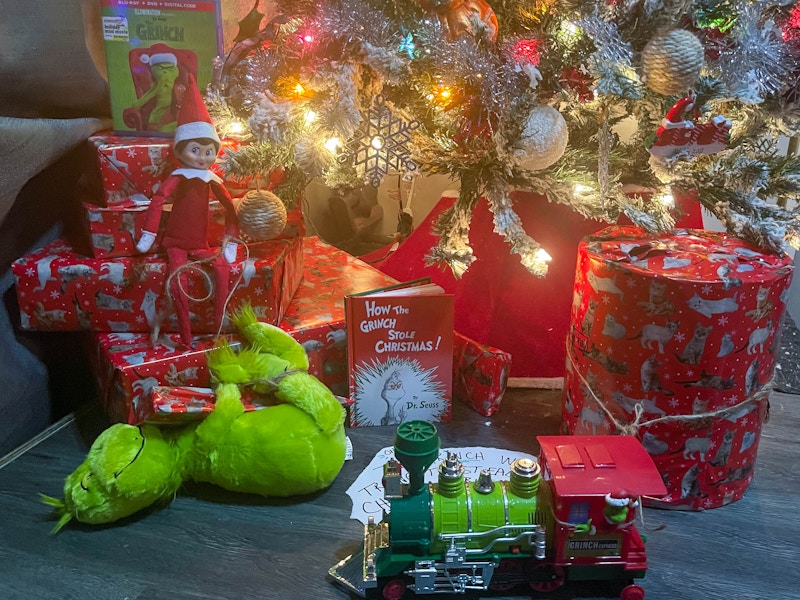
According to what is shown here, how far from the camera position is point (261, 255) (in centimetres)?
95

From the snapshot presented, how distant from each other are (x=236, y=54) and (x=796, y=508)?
0.95 m

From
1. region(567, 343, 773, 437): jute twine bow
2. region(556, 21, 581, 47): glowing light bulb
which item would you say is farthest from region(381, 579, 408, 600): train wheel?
region(556, 21, 581, 47): glowing light bulb

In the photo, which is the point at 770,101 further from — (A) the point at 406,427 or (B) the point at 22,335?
(B) the point at 22,335

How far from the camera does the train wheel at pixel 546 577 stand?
69 cm

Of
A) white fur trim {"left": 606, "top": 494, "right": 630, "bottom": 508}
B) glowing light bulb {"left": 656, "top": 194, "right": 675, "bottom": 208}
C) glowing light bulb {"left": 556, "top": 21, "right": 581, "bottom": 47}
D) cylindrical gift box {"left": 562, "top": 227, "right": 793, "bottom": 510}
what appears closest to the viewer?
white fur trim {"left": 606, "top": 494, "right": 630, "bottom": 508}

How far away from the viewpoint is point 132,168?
90 cm

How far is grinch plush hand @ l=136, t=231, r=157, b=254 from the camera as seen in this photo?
2.96 ft

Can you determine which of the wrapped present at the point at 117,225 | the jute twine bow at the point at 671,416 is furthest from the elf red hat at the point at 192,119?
the jute twine bow at the point at 671,416

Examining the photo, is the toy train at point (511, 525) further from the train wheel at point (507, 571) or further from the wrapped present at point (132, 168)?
the wrapped present at point (132, 168)

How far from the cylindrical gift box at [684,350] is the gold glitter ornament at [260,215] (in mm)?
422

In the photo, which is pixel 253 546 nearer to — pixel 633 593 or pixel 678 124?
pixel 633 593

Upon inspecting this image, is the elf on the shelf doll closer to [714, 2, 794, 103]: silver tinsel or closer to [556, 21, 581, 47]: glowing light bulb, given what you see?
[556, 21, 581, 47]: glowing light bulb

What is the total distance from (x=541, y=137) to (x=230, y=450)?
1.78 ft

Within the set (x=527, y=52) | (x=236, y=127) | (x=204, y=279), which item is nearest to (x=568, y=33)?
(x=527, y=52)
